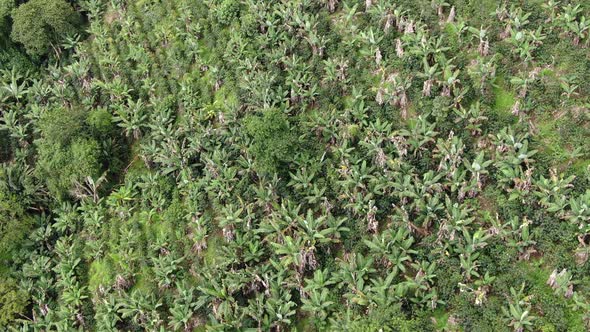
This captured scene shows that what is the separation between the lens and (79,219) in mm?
Answer: 23359

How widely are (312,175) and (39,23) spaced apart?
66.5ft

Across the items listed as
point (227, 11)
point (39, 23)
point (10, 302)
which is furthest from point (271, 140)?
point (39, 23)

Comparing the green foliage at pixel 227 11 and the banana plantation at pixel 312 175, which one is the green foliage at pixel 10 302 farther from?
the green foliage at pixel 227 11

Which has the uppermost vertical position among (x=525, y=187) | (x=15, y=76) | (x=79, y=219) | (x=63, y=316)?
(x=15, y=76)

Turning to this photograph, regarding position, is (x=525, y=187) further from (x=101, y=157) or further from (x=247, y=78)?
(x=101, y=157)

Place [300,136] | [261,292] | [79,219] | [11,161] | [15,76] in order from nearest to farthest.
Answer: [261,292]
[300,136]
[79,219]
[11,161]
[15,76]

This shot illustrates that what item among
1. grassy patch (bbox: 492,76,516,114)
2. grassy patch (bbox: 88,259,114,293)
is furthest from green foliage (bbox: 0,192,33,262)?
grassy patch (bbox: 492,76,516,114)

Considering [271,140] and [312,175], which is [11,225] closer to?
[271,140]

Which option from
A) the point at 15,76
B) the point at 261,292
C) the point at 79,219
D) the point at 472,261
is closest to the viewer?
the point at 472,261

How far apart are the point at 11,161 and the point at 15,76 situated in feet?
20.3

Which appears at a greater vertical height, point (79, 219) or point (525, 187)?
point (525, 187)

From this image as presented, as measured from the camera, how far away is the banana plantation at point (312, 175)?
18.0 metres

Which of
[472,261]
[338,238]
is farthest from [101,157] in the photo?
[472,261]

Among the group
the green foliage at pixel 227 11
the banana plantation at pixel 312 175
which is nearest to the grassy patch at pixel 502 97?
the banana plantation at pixel 312 175
